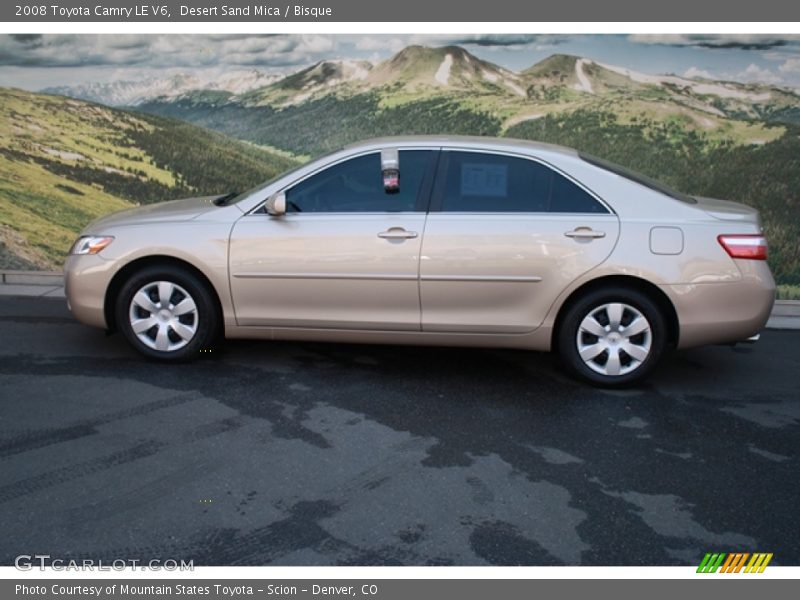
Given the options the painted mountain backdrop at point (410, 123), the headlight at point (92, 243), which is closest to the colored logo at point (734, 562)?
the headlight at point (92, 243)

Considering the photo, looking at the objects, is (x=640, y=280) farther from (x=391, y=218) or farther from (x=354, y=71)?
(x=354, y=71)

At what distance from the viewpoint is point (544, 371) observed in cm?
623

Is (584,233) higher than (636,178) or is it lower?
lower

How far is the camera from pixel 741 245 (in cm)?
565

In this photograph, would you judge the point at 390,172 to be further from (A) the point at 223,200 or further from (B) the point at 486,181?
(A) the point at 223,200

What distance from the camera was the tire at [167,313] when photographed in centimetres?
602

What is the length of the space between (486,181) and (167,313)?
→ 90.4 inches

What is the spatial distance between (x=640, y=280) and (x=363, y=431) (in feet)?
6.71

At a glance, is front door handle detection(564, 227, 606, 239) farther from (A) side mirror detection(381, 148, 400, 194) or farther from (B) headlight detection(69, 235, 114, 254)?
(B) headlight detection(69, 235, 114, 254)

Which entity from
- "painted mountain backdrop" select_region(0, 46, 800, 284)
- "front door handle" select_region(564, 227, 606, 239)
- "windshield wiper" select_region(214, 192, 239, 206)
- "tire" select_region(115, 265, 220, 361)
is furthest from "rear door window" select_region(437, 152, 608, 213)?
"painted mountain backdrop" select_region(0, 46, 800, 284)

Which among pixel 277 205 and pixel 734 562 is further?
pixel 277 205

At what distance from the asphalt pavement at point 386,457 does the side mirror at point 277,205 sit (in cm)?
106

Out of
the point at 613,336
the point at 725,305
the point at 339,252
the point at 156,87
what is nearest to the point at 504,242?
the point at 613,336

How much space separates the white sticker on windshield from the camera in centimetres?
589
